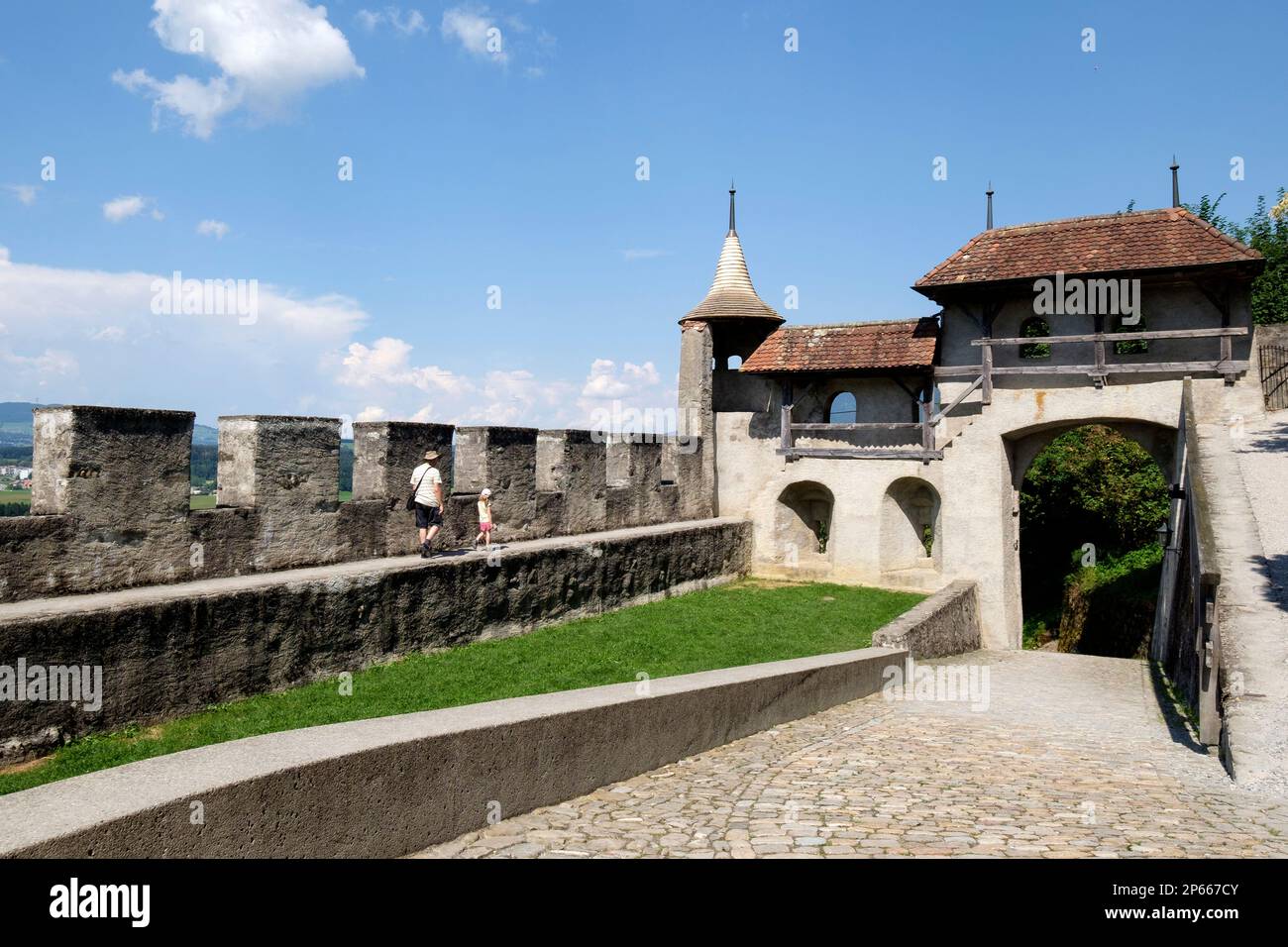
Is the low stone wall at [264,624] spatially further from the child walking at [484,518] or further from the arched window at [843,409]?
the arched window at [843,409]

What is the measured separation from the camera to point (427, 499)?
11.5 m

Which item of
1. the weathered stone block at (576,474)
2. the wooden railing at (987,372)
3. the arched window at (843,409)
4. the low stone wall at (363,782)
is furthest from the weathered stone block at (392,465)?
the arched window at (843,409)

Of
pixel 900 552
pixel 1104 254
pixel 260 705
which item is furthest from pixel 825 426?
pixel 260 705

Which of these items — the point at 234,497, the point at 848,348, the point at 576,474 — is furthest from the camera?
the point at 848,348

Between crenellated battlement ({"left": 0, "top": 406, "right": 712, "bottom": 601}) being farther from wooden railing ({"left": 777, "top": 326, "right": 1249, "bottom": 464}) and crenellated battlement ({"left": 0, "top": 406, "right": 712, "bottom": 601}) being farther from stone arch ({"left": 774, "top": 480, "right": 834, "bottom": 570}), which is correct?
wooden railing ({"left": 777, "top": 326, "right": 1249, "bottom": 464})

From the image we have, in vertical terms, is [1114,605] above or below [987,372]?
below

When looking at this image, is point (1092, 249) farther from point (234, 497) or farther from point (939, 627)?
point (234, 497)

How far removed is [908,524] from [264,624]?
50.3 ft

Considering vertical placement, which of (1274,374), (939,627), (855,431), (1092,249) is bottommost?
(939,627)

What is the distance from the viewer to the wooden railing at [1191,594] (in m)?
8.23

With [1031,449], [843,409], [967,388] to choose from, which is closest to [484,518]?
[967,388]

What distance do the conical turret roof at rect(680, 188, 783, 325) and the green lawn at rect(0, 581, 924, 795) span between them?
273 inches

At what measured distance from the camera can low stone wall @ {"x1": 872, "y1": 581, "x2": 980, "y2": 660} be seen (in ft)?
41.4
